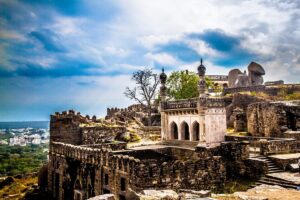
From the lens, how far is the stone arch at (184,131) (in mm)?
30130

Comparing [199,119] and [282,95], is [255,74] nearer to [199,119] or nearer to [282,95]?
[282,95]

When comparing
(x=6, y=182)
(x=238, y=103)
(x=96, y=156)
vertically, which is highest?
(x=238, y=103)

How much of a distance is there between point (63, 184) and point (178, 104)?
46.3 feet

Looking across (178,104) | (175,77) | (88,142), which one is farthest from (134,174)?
(175,77)

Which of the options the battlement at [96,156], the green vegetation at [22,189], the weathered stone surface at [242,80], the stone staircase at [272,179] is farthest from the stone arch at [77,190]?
the weathered stone surface at [242,80]

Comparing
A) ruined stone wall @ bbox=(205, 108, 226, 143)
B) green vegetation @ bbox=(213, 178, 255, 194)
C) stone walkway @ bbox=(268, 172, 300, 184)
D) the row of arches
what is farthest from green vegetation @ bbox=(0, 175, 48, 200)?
stone walkway @ bbox=(268, 172, 300, 184)

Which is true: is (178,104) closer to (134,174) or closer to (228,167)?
(228,167)

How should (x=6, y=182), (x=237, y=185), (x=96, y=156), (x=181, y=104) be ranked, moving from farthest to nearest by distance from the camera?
1. (x=6, y=182)
2. (x=181, y=104)
3. (x=96, y=156)
4. (x=237, y=185)

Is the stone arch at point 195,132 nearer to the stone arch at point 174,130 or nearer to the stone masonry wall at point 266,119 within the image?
the stone arch at point 174,130

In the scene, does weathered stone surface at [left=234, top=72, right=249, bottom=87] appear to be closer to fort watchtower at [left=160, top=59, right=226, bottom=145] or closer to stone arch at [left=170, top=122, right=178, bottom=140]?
stone arch at [left=170, top=122, right=178, bottom=140]

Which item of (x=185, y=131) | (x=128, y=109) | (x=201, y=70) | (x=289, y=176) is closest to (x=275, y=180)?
(x=289, y=176)

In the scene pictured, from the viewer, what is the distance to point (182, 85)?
52875 millimetres

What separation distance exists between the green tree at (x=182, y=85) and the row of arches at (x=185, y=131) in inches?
798

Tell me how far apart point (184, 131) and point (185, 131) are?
253 millimetres
